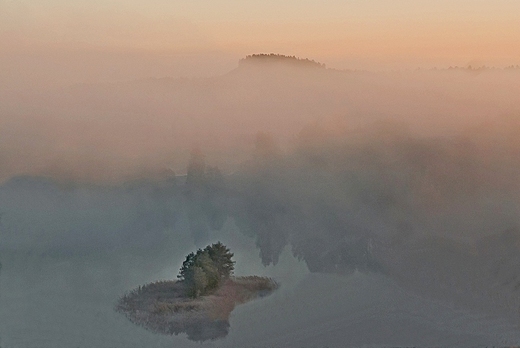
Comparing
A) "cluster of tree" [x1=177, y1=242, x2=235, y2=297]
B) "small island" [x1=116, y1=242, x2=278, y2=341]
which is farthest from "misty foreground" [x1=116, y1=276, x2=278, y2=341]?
"cluster of tree" [x1=177, y1=242, x2=235, y2=297]

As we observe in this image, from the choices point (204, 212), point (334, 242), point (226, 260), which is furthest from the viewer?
point (204, 212)

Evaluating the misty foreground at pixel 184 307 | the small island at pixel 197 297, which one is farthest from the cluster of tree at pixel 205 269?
the misty foreground at pixel 184 307

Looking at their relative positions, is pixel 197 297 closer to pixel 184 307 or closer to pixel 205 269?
pixel 184 307

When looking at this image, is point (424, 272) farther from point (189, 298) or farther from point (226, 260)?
point (189, 298)

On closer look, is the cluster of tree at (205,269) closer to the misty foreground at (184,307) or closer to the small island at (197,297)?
the small island at (197,297)

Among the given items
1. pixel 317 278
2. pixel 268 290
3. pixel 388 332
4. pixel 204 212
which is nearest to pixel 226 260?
pixel 268 290

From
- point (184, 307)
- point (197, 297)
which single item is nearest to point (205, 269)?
point (197, 297)

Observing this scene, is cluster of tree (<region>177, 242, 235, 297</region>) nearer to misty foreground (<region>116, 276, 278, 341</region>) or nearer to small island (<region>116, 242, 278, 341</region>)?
small island (<region>116, 242, 278, 341</region>)
